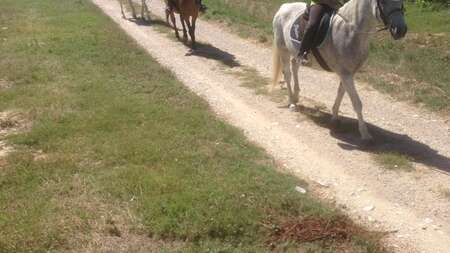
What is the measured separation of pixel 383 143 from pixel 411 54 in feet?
19.2

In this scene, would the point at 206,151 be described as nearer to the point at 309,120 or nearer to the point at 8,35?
the point at 309,120

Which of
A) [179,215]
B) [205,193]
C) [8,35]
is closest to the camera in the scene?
[179,215]

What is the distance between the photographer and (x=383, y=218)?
6.57 meters

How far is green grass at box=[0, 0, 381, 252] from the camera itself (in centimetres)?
596

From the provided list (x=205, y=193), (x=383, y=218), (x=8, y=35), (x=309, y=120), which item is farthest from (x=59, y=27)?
(x=383, y=218)

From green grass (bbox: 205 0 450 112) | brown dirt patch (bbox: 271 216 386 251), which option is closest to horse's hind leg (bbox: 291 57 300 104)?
green grass (bbox: 205 0 450 112)

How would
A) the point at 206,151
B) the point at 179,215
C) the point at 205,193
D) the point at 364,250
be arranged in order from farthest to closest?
the point at 206,151, the point at 205,193, the point at 179,215, the point at 364,250

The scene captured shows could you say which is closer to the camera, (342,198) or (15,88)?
(342,198)

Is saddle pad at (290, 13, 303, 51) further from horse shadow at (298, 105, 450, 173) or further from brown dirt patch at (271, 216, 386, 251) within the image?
brown dirt patch at (271, 216, 386, 251)

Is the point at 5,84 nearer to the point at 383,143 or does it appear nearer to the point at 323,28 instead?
the point at 323,28

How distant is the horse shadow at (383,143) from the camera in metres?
8.12

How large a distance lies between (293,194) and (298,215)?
0.51 m

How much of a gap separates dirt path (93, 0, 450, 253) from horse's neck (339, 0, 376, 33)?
1.90 meters

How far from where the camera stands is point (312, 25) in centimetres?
889
